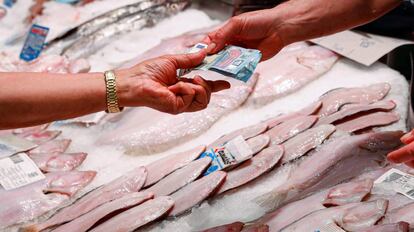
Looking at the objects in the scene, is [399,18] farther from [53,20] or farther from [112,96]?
[53,20]

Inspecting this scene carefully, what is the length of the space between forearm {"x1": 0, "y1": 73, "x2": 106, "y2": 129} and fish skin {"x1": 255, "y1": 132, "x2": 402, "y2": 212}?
2.22ft

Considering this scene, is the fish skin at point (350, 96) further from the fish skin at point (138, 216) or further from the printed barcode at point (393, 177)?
the fish skin at point (138, 216)

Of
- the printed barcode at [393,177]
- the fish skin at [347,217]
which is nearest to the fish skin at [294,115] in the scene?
the printed barcode at [393,177]

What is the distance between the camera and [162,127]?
2.27m

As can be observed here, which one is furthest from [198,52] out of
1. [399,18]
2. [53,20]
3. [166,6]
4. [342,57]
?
[53,20]

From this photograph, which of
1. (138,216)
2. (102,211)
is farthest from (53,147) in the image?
(138,216)

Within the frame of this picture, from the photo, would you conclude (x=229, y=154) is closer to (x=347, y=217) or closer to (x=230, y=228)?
(x=230, y=228)

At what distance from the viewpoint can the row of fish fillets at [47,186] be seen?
1.85 m

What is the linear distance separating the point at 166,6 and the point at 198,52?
179 cm

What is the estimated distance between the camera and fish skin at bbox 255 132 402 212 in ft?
6.11

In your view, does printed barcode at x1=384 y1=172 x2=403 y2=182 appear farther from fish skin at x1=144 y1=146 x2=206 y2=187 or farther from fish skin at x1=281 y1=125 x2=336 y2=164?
fish skin at x1=144 y1=146 x2=206 y2=187

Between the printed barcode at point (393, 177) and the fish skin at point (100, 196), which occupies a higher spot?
the printed barcode at point (393, 177)

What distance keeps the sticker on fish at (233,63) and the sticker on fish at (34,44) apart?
1.48 m

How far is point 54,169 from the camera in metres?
2.09
